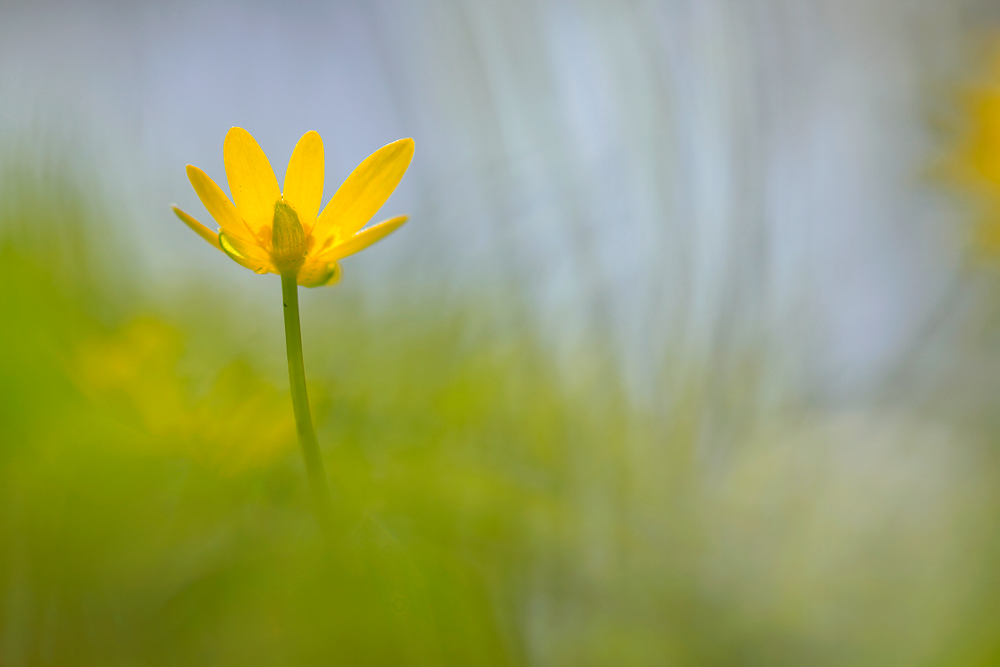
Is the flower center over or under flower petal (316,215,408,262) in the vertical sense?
under

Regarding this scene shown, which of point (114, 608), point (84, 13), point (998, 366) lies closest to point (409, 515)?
point (114, 608)

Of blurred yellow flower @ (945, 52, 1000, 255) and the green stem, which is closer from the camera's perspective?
the green stem

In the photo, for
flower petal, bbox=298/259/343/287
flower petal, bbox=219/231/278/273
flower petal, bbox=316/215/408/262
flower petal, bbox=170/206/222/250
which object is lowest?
flower petal, bbox=170/206/222/250

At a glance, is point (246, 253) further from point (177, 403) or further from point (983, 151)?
point (983, 151)

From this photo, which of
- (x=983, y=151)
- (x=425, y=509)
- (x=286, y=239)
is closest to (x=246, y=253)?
(x=286, y=239)

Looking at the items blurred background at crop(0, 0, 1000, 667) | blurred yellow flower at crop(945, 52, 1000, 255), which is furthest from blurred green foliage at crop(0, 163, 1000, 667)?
blurred yellow flower at crop(945, 52, 1000, 255)

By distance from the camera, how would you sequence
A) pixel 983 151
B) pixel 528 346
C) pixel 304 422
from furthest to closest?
pixel 983 151 → pixel 528 346 → pixel 304 422

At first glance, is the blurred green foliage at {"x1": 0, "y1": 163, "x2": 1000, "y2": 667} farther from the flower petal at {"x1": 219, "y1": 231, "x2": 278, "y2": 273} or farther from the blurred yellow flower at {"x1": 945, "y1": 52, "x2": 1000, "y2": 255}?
the blurred yellow flower at {"x1": 945, "y1": 52, "x2": 1000, "y2": 255}
